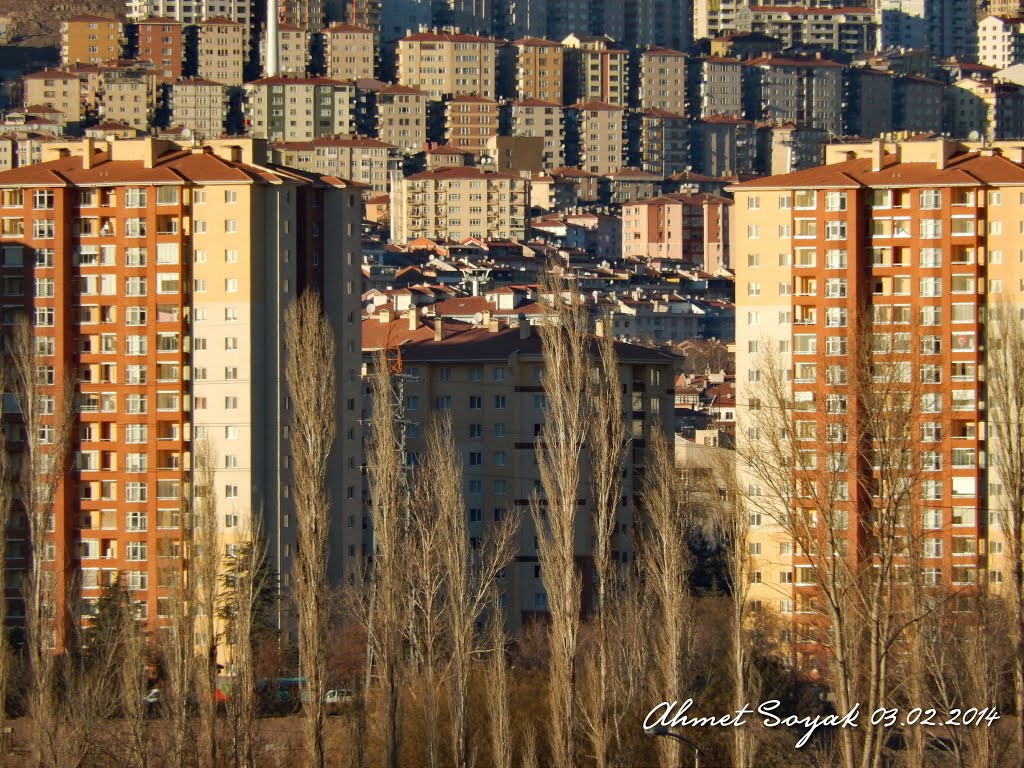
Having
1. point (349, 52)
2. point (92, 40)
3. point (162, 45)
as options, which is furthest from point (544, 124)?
point (92, 40)

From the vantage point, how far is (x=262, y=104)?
330 feet

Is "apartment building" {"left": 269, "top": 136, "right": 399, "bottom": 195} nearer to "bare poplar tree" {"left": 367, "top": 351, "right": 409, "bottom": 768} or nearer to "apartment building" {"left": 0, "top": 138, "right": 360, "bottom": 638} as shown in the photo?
"apartment building" {"left": 0, "top": 138, "right": 360, "bottom": 638}

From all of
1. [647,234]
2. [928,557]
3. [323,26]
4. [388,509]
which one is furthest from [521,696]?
[323,26]

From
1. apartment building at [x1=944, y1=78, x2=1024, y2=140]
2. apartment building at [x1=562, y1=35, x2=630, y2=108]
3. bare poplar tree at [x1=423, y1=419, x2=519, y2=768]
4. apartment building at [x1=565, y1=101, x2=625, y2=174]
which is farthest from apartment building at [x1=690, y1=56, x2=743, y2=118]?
bare poplar tree at [x1=423, y1=419, x2=519, y2=768]

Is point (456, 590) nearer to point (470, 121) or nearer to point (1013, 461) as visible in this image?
point (1013, 461)

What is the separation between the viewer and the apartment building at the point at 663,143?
111438 mm

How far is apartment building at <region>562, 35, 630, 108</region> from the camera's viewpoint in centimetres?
11462

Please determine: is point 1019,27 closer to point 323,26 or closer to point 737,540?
point 323,26

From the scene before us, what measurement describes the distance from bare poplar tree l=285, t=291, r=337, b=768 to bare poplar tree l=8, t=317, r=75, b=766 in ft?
7.46

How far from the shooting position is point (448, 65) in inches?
4402

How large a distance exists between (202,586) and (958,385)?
12.5 m

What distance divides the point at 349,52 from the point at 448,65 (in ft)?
14.0

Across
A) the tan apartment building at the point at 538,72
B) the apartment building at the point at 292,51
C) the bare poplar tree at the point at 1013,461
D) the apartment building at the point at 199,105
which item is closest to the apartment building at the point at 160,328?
the bare poplar tree at the point at 1013,461

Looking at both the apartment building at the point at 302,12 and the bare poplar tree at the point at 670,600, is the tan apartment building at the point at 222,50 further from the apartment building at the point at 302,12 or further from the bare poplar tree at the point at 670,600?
the bare poplar tree at the point at 670,600
